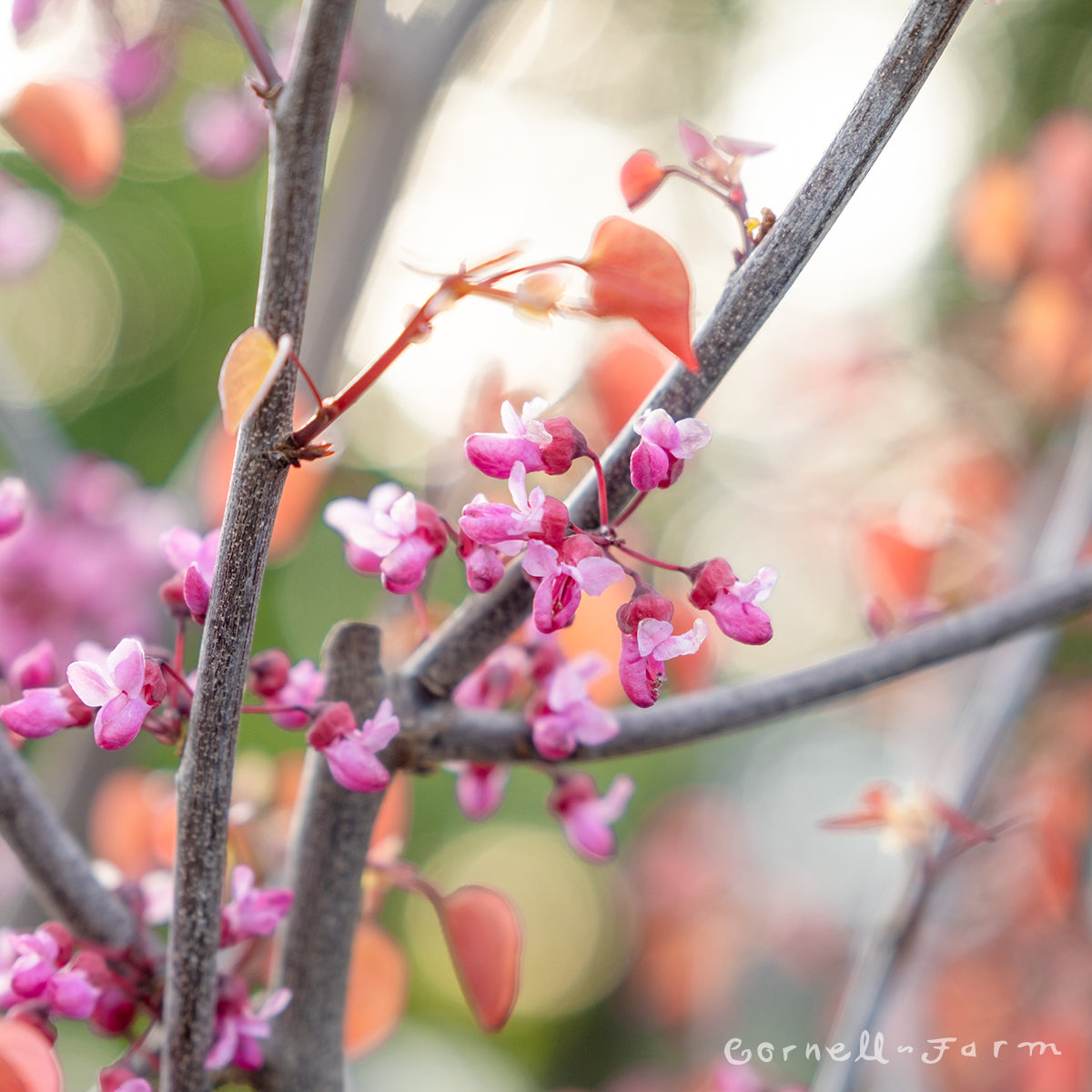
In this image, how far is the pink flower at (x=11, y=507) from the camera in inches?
14.4

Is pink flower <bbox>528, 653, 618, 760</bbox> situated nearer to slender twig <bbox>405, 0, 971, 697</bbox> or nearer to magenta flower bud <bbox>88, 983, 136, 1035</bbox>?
slender twig <bbox>405, 0, 971, 697</bbox>

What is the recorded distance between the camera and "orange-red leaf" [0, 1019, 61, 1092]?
30cm

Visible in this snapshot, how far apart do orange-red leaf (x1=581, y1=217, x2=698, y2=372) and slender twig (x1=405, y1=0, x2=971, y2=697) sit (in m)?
0.04

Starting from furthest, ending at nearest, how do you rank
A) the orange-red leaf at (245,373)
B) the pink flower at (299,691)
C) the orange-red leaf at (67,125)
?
the orange-red leaf at (67,125)
the pink flower at (299,691)
the orange-red leaf at (245,373)

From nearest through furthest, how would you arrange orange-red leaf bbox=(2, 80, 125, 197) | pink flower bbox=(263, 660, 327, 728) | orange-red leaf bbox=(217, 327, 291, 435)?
orange-red leaf bbox=(217, 327, 291, 435) → pink flower bbox=(263, 660, 327, 728) → orange-red leaf bbox=(2, 80, 125, 197)

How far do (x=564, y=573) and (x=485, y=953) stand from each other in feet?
0.78

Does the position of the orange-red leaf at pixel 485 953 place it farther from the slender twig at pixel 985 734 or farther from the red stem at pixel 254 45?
the red stem at pixel 254 45

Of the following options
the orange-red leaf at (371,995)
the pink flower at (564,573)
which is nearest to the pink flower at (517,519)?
the pink flower at (564,573)

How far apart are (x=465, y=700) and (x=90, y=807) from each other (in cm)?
59

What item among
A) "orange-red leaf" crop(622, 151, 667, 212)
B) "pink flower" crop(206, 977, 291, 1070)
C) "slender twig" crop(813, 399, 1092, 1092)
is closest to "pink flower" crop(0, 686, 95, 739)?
"pink flower" crop(206, 977, 291, 1070)

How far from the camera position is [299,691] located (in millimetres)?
334

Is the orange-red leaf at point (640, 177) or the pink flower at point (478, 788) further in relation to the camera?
the pink flower at point (478, 788)

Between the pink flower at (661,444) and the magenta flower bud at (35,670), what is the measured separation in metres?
0.25

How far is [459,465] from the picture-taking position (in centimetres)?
62
